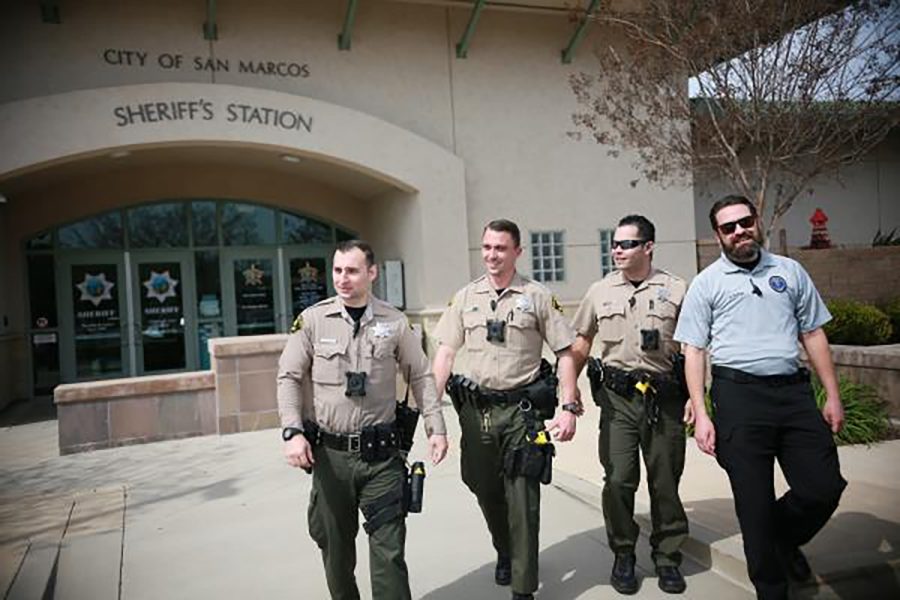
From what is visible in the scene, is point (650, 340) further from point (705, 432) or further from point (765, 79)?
point (765, 79)

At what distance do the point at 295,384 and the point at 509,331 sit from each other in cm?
119

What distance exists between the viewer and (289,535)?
4855 millimetres

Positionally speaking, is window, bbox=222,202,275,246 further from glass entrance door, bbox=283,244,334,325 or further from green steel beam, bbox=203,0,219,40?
green steel beam, bbox=203,0,219,40

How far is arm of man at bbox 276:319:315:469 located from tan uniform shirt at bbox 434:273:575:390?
35.3 inches

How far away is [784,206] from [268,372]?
6546 mm

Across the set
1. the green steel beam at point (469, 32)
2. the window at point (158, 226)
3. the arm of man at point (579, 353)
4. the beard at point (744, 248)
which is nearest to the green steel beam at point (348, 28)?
the green steel beam at point (469, 32)

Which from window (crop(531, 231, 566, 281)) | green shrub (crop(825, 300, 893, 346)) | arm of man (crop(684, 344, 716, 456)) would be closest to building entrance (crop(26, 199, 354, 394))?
window (crop(531, 231, 566, 281))

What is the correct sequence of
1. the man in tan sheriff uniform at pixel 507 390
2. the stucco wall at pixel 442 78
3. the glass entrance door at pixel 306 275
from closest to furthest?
1. the man in tan sheriff uniform at pixel 507 390
2. the stucco wall at pixel 442 78
3. the glass entrance door at pixel 306 275

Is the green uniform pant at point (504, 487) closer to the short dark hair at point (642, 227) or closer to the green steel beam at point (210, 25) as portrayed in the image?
the short dark hair at point (642, 227)

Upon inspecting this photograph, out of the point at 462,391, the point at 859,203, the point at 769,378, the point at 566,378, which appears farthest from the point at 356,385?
the point at 859,203

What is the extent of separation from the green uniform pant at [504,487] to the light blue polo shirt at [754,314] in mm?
1042

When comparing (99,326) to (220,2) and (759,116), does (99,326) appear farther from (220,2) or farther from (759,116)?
(759,116)

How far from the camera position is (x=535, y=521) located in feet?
11.6

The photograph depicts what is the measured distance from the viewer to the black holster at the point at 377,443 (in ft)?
10.5
